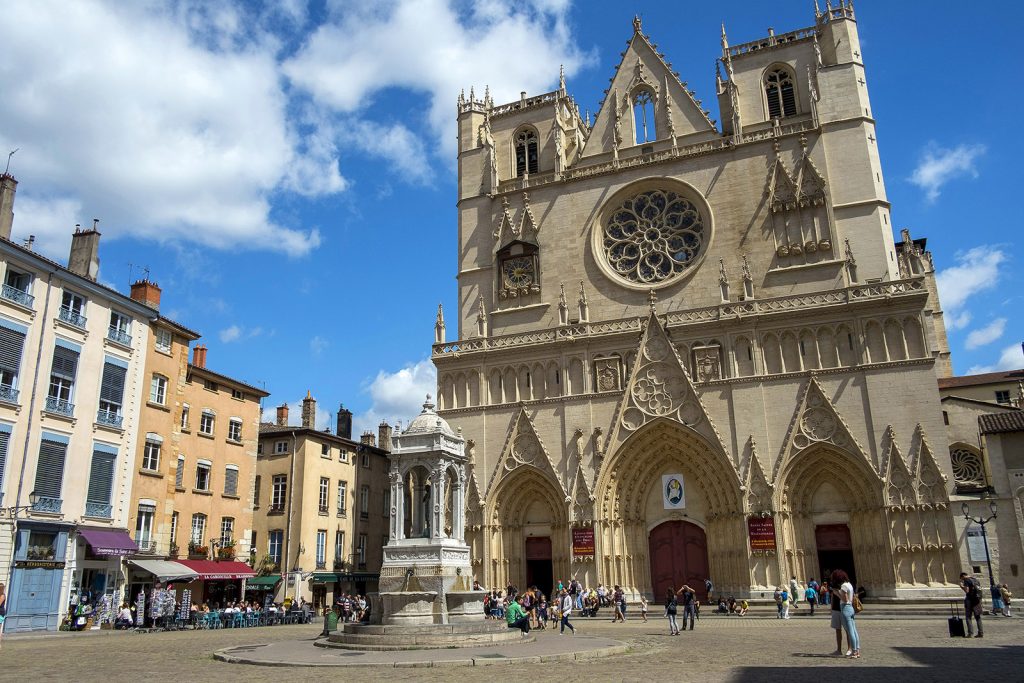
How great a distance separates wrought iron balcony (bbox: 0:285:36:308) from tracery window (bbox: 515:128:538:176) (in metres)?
23.1

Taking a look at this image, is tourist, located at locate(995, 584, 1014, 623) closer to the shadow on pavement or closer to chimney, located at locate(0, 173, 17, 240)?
the shadow on pavement

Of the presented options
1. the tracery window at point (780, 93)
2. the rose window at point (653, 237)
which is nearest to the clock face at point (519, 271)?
the rose window at point (653, 237)

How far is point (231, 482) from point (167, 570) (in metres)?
6.15

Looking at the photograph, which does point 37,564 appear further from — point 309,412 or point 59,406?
point 309,412

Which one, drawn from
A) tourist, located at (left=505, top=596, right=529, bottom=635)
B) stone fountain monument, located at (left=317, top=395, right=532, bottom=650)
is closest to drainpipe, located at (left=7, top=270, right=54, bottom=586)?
stone fountain monument, located at (left=317, top=395, right=532, bottom=650)

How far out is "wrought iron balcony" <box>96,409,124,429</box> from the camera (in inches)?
1116

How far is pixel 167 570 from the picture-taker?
1154 inches

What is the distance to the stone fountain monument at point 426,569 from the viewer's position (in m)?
16.3

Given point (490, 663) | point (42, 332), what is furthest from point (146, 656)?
point (42, 332)

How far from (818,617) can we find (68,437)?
2581cm

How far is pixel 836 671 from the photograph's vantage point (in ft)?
38.5

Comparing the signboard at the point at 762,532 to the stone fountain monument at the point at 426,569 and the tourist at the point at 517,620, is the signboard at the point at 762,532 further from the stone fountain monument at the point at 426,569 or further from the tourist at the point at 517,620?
the stone fountain monument at the point at 426,569

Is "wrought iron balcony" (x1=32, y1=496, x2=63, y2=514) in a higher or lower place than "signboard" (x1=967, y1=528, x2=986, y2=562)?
higher

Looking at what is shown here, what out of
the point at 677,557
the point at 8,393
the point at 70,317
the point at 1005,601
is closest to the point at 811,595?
the point at 1005,601
